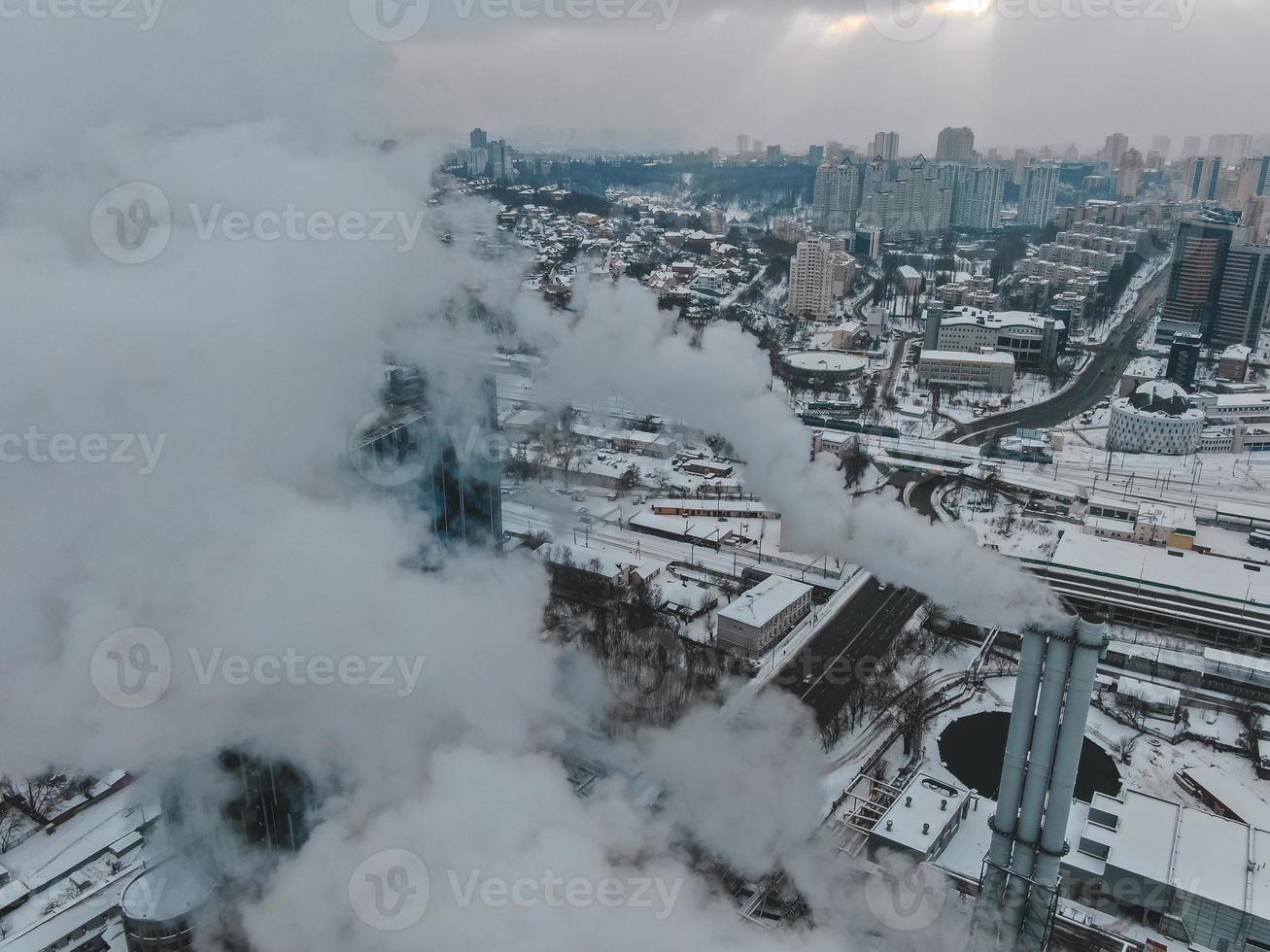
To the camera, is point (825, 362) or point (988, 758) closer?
point (988, 758)

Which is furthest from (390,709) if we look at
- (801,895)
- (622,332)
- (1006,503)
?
(1006,503)

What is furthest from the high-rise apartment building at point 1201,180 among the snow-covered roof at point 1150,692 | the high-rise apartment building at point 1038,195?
the snow-covered roof at point 1150,692

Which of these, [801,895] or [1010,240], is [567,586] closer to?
[801,895]

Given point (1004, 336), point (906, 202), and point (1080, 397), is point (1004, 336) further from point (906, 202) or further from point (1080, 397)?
point (906, 202)

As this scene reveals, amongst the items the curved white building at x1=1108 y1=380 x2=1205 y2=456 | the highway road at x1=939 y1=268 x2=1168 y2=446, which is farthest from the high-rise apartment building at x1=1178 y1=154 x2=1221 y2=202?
the curved white building at x1=1108 y1=380 x2=1205 y2=456

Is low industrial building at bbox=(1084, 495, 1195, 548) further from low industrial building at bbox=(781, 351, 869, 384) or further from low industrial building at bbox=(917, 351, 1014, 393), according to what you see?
low industrial building at bbox=(917, 351, 1014, 393)

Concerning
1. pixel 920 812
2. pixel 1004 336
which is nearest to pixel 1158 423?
pixel 1004 336
